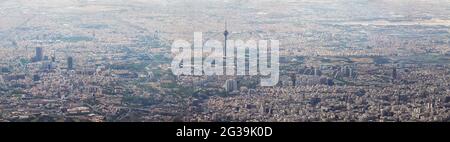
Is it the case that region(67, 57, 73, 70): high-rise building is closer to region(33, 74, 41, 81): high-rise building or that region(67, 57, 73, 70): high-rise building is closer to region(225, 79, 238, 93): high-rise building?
region(33, 74, 41, 81): high-rise building

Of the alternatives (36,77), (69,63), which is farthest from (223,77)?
(69,63)

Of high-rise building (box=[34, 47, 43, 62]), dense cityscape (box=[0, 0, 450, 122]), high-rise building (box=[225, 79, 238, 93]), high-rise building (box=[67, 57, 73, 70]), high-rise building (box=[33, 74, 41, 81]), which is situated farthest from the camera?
high-rise building (box=[34, 47, 43, 62])

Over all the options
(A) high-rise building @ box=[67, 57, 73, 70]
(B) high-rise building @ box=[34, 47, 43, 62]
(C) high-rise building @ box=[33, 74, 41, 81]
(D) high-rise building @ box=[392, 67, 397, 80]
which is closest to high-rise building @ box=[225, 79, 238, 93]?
(D) high-rise building @ box=[392, 67, 397, 80]

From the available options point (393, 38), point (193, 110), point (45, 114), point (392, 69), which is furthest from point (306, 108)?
point (393, 38)

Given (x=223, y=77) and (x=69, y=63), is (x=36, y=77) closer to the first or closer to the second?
(x=69, y=63)

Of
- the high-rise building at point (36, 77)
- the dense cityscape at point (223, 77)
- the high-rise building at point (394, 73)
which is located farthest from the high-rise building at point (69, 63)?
the high-rise building at point (394, 73)

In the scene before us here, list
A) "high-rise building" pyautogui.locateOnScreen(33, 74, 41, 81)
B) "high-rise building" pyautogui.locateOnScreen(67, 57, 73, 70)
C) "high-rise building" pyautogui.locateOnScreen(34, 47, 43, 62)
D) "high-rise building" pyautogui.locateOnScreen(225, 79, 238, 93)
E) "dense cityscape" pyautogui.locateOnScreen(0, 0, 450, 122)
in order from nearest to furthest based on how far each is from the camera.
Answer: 1. "dense cityscape" pyautogui.locateOnScreen(0, 0, 450, 122)
2. "high-rise building" pyautogui.locateOnScreen(225, 79, 238, 93)
3. "high-rise building" pyautogui.locateOnScreen(33, 74, 41, 81)
4. "high-rise building" pyautogui.locateOnScreen(67, 57, 73, 70)
5. "high-rise building" pyautogui.locateOnScreen(34, 47, 43, 62)
